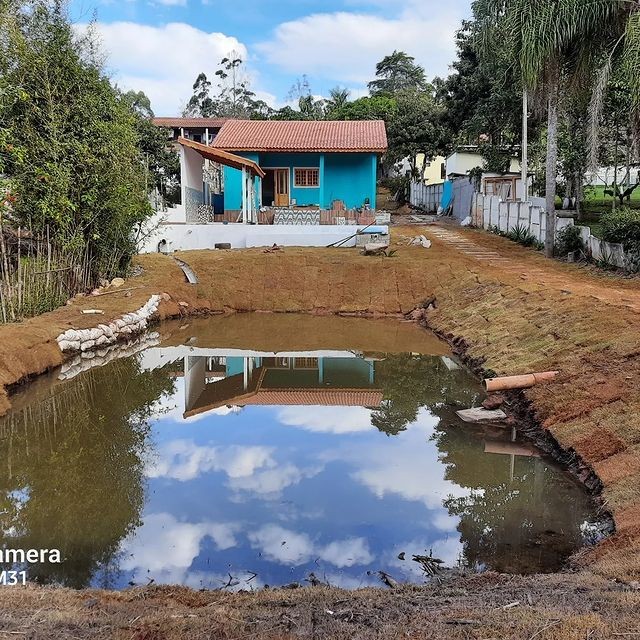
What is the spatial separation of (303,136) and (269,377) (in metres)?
16.6

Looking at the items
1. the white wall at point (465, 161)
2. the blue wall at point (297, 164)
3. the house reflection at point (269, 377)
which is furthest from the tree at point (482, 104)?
the house reflection at point (269, 377)

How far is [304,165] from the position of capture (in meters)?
26.2

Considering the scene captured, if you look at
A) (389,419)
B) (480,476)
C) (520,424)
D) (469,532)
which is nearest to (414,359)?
(389,419)

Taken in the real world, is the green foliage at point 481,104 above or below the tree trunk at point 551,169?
above

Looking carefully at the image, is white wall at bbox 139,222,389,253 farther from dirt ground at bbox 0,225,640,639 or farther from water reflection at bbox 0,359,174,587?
water reflection at bbox 0,359,174,587

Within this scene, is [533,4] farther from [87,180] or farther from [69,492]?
[69,492]

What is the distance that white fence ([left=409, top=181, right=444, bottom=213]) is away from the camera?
35969 millimetres

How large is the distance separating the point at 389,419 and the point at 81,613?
6.49m

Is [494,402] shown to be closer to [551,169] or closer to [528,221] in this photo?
[551,169]

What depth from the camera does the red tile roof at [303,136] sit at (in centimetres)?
2492

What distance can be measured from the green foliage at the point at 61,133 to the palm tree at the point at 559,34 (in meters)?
10.3

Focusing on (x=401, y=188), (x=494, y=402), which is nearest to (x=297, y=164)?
(x=401, y=188)

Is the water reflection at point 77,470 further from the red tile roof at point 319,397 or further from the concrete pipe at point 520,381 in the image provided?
the concrete pipe at point 520,381

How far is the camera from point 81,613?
3.95 m
